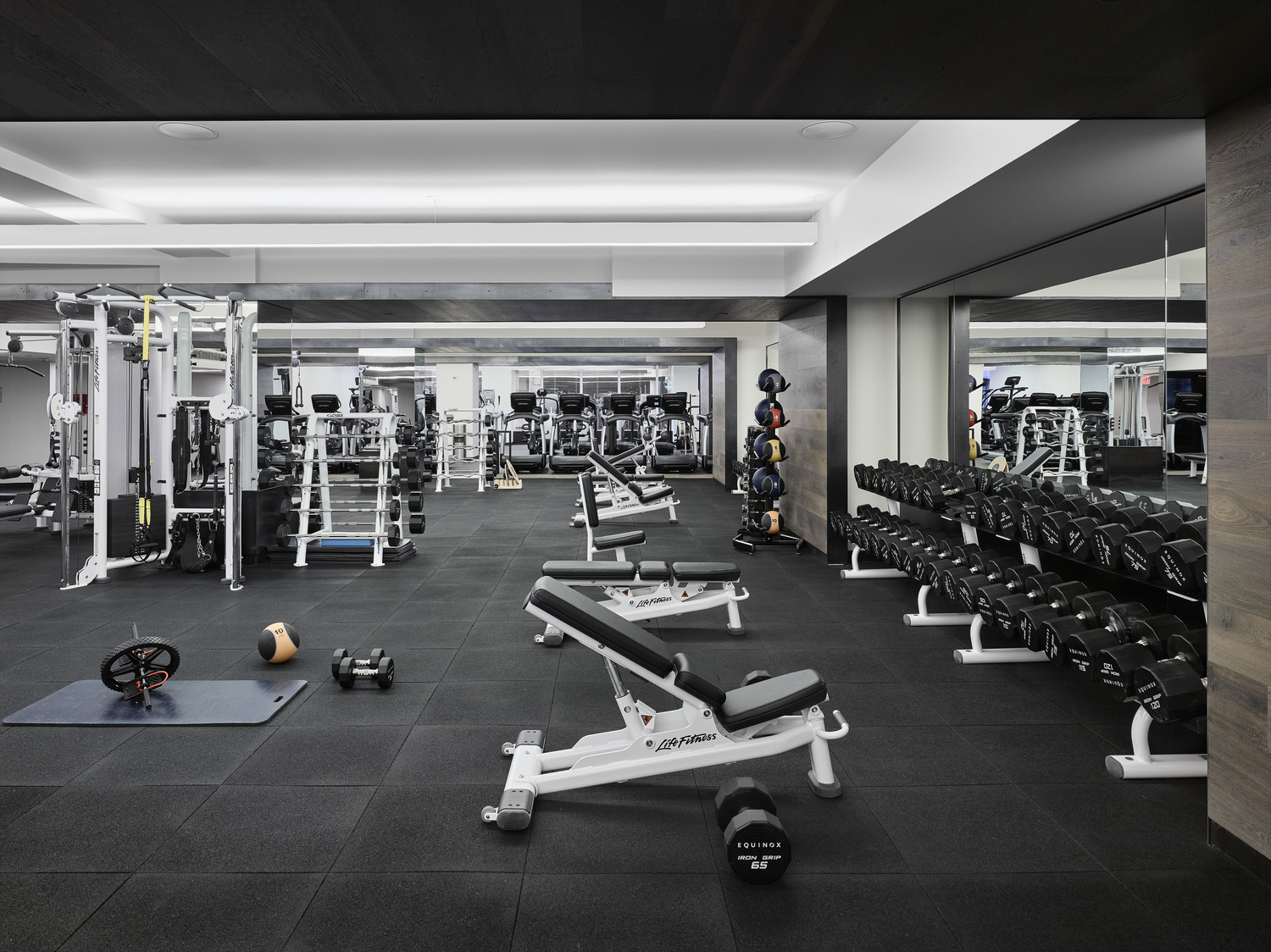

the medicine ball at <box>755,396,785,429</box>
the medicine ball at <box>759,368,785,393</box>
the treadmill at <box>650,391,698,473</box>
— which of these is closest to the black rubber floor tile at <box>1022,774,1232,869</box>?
the medicine ball at <box>755,396,785,429</box>

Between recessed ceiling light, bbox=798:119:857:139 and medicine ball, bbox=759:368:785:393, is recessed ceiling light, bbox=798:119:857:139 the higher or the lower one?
the higher one

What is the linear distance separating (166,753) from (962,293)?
16.8 feet

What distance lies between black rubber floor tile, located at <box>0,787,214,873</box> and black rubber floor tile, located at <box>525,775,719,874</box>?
103 centimetres

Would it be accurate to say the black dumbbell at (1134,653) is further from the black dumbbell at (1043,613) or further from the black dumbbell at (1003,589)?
the black dumbbell at (1003,589)

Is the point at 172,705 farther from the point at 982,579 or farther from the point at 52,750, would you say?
the point at 982,579

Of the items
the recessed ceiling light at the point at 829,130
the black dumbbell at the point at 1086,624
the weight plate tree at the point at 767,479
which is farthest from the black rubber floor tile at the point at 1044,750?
the weight plate tree at the point at 767,479

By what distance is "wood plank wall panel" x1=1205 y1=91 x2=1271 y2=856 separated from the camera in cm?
186

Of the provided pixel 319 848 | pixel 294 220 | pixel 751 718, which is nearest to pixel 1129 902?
pixel 751 718

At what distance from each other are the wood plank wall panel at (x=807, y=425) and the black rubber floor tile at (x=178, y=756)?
173 inches

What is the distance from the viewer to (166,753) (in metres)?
2.64

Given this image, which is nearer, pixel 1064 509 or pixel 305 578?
pixel 1064 509

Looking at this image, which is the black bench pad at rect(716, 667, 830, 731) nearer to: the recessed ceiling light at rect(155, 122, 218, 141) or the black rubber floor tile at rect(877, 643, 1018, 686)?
the black rubber floor tile at rect(877, 643, 1018, 686)

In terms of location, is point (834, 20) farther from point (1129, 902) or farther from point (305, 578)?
point (305, 578)

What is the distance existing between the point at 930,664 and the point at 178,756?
306 centimetres
